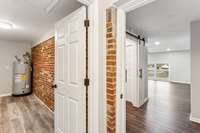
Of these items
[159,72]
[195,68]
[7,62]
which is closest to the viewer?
[195,68]

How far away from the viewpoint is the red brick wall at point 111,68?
1618mm

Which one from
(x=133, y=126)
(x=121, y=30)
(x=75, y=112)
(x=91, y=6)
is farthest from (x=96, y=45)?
(x=133, y=126)

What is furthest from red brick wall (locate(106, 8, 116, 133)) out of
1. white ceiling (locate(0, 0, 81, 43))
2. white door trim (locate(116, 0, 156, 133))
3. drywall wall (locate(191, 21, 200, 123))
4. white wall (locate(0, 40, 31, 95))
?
white wall (locate(0, 40, 31, 95))

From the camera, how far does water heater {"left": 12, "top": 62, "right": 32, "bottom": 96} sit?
5230mm

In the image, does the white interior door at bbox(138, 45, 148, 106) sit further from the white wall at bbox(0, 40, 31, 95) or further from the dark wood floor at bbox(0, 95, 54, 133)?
the white wall at bbox(0, 40, 31, 95)

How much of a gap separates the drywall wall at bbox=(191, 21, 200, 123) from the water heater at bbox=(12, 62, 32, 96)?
5615 millimetres

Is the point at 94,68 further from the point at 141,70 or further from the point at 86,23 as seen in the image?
the point at 141,70

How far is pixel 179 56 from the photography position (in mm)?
9250

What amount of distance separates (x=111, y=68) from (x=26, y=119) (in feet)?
8.49

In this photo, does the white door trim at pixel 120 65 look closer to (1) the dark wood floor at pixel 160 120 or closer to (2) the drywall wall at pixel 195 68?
(1) the dark wood floor at pixel 160 120

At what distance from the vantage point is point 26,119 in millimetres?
3057

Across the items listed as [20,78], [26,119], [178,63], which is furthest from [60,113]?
[178,63]

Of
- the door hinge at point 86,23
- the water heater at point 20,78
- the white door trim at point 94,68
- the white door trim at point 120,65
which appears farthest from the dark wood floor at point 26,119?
the door hinge at point 86,23

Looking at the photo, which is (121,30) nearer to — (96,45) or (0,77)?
(96,45)
